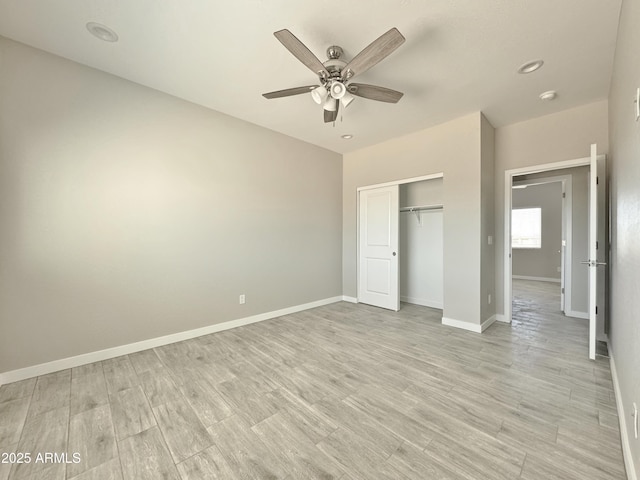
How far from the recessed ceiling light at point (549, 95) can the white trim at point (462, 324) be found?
9.07ft

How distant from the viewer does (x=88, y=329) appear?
2.48 meters

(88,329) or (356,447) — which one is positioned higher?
(88,329)

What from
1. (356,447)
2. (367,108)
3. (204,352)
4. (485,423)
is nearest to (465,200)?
(367,108)

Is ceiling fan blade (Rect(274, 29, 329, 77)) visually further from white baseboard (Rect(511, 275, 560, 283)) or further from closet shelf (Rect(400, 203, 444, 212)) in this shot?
white baseboard (Rect(511, 275, 560, 283))

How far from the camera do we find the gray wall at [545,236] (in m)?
6.75

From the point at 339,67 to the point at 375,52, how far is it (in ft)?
1.29

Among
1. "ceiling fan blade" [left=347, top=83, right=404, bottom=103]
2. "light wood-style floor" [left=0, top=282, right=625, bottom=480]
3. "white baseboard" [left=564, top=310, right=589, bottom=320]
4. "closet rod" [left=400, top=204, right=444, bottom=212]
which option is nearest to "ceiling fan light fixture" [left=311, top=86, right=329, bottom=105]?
"ceiling fan blade" [left=347, top=83, right=404, bottom=103]

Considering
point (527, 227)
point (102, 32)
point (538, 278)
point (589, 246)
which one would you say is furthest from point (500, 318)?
point (102, 32)

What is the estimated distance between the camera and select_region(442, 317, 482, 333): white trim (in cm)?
329

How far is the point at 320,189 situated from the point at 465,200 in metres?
2.29

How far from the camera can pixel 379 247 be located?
4.47 metres

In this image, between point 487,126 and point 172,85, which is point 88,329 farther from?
point 487,126

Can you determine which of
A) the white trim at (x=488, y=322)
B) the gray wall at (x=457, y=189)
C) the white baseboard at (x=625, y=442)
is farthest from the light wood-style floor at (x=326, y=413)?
the gray wall at (x=457, y=189)

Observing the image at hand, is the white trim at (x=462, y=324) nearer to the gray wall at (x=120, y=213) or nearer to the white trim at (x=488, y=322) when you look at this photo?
the white trim at (x=488, y=322)
